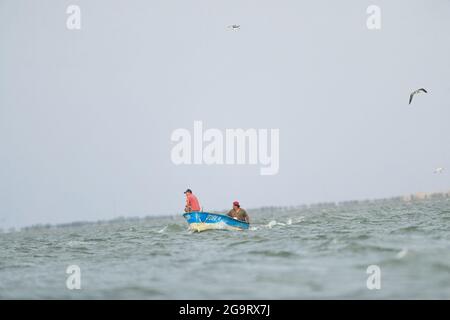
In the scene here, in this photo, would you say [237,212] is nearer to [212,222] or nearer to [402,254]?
[212,222]

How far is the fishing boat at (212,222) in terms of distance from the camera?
30156 mm

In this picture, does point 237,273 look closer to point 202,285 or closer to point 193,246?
point 202,285

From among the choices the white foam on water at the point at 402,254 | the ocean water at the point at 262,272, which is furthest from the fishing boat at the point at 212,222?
the white foam on water at the point at 402,254

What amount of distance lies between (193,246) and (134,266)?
562 cm

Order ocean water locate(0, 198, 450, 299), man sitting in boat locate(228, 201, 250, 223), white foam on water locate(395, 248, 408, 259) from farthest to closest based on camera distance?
man sitting in boat locate(228, 201, 250, 223), white foam on water locate(395, 248, 408, 259), ocean water locate(0, 198, 450, 299)

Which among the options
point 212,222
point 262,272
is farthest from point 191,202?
point 262,272

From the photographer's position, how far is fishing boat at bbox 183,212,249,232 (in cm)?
3016

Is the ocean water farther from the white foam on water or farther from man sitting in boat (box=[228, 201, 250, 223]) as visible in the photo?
man sitting in boat (box=[228, 201, 250, 223])

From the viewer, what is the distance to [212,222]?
30.5 meters

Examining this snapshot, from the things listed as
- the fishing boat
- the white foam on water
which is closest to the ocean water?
the white foam on water

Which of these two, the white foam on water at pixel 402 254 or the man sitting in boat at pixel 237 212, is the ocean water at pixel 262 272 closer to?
the white foam on water at pixel 402 254
